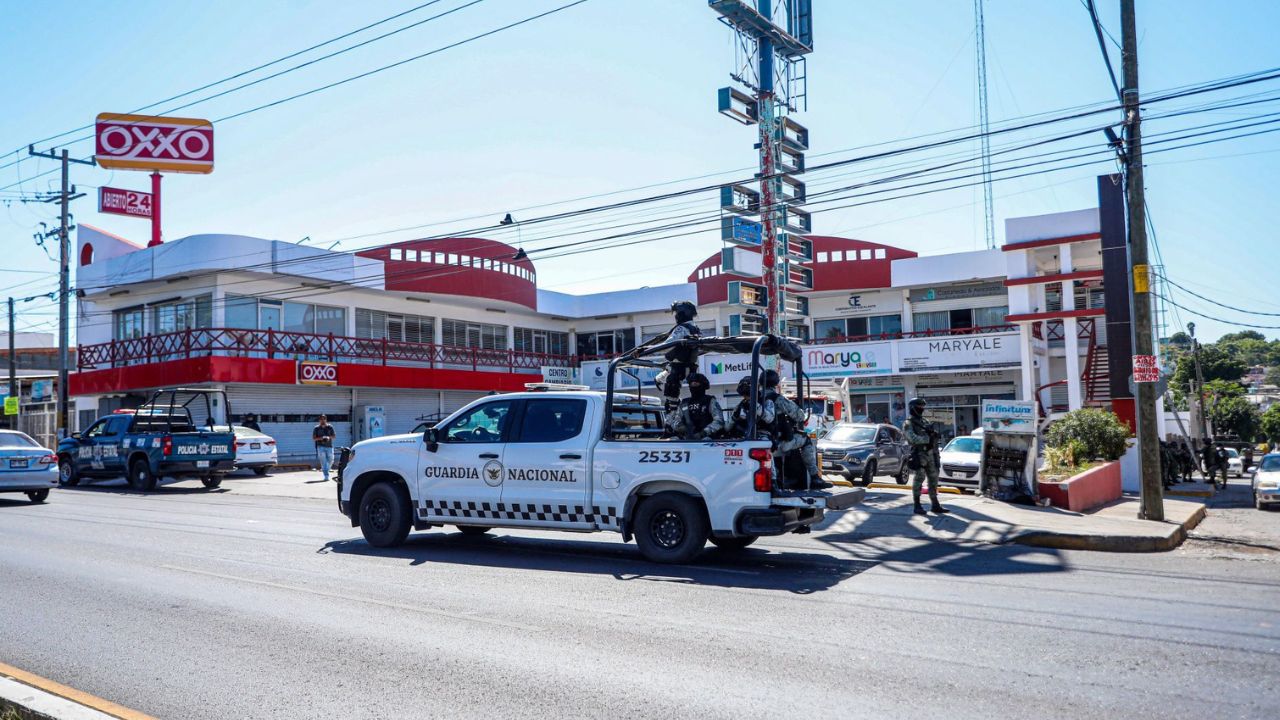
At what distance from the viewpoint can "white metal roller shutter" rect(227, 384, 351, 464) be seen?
30.0m

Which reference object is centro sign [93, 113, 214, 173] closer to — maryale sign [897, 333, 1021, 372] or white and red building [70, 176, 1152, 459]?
white and red building [70, 176, 1152, 459]

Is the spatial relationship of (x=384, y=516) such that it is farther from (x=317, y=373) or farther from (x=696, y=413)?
(x=317, y=373)

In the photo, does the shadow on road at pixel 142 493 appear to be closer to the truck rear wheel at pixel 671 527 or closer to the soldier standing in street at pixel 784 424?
the truck rear wheel at pixel 671 527

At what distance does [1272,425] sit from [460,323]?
62.1 m

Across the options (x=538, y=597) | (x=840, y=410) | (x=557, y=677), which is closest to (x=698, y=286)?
(x=840, y=410)

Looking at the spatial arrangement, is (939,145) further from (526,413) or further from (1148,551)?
(526,413)

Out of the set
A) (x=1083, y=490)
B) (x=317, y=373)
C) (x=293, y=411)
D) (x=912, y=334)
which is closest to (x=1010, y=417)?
(x=1083, y=490)

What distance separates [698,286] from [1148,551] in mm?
28087

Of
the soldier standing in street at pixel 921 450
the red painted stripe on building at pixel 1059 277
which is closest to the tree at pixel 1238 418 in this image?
the red painted stripe on building at pixel 1059 277

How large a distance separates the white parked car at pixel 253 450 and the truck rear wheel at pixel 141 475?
291 centimetres

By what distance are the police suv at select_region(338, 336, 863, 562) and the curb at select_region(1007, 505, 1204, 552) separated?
2.79 metres

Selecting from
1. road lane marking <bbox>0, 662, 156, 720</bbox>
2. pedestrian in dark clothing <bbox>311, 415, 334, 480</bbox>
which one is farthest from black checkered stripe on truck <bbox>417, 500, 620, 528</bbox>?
pedestrian in dark clothing <bbox>311, 415, 334, 480</bbox>

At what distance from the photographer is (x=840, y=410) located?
28.8 m

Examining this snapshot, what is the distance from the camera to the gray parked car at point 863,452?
21.0 m
